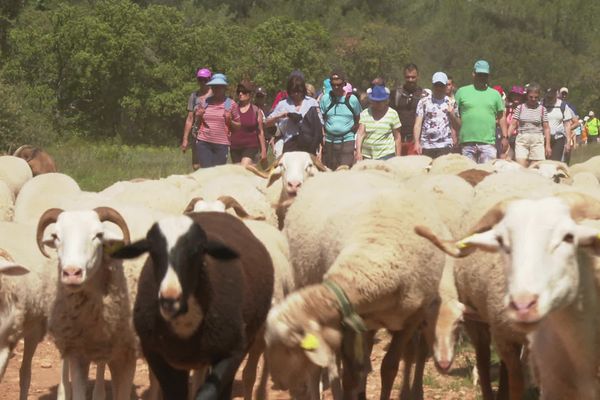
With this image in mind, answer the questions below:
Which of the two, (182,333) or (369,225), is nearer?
(182,333)

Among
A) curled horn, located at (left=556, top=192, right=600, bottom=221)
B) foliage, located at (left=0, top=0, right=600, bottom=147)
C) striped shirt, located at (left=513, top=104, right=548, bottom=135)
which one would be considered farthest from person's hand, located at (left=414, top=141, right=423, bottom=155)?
foliage, located at (left=0, top=0, right=600, bottom=147)

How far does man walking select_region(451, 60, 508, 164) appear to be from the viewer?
1377 centimetres

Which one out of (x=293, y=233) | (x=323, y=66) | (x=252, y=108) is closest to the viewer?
(x=293, y=233)

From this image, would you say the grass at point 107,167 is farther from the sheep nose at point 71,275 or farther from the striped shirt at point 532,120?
the sheep nose at point 71,275

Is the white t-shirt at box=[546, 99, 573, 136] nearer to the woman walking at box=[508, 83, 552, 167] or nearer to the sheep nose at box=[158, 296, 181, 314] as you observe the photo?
the woman walking at box=[508, 83, 552, 167]

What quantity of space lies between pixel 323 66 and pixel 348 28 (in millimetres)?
18978

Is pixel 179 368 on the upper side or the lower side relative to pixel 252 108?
lower

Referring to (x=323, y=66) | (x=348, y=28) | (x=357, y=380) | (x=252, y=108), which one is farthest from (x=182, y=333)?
(x=348, y=28)

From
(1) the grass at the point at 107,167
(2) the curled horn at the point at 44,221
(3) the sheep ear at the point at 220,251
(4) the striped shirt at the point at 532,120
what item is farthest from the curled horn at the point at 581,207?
(1) the grass at the point at 107,167

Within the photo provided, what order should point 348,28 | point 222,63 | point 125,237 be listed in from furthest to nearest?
point 348,28 < point 222,63 < point 125,237

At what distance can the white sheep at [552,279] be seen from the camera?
203 inches

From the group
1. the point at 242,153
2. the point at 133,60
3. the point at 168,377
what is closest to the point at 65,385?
the point at 168,377

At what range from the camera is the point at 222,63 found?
45438mm

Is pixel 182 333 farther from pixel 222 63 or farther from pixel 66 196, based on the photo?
pixel 222 63
